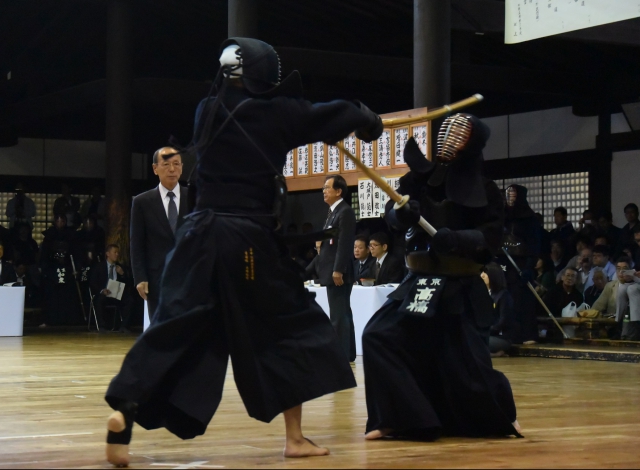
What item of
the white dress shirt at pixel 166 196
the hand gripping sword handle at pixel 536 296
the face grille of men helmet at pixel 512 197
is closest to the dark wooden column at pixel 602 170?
the hand gripping sword handle at pixel 536 296

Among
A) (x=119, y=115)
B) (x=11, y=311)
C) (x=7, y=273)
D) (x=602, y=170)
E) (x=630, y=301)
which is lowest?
(x=11, y=311)

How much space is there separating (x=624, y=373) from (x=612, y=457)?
378cm

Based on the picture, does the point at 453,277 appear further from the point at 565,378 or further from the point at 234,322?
the point at 565,378

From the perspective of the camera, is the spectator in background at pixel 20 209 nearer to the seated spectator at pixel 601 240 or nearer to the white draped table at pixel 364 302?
the white draped table at pixel 364 302

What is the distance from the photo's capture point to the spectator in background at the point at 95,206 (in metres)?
14.7

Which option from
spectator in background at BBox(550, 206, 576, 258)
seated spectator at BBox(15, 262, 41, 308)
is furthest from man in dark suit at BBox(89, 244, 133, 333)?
spectator in background at BBox(550, 206, 576, 258)

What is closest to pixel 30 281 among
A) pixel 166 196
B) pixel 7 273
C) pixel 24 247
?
pixel 24 247

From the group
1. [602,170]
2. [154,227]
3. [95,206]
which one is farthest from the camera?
[95,206]

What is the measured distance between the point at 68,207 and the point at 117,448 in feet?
39.7

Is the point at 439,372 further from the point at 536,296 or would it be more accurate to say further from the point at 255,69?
→ the point at 536,296

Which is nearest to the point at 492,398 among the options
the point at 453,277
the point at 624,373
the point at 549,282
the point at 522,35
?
the point at 453,277

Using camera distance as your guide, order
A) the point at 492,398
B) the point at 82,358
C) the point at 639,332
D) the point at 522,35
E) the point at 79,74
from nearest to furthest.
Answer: the point at 492,398 < the point at 522,35 < the point at 82,358 < the point at 639,332 < the point at 79,74

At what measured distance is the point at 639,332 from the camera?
29.7 feet

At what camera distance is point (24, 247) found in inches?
532
